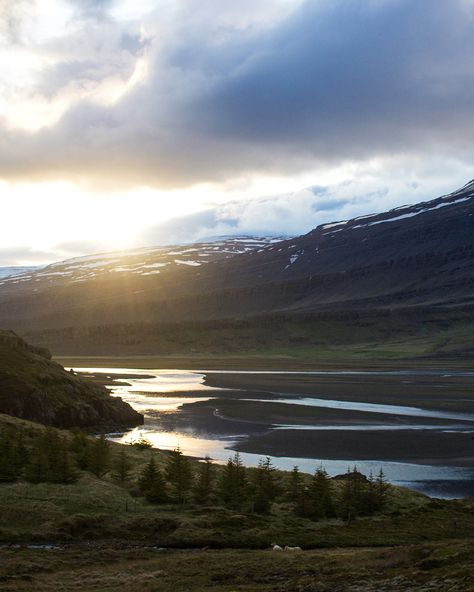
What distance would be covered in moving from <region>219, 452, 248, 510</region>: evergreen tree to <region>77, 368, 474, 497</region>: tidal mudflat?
37.1ft

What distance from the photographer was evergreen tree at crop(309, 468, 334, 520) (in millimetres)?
29203

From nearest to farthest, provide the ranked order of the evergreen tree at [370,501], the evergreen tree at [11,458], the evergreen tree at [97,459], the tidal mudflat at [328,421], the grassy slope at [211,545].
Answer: the grassy slope at [211,545] < the evergreen tree at [370,501] < the evergreen tree at [11,458] < the evergreen tree at [97,459] < the tidal mudflat at [328,421]

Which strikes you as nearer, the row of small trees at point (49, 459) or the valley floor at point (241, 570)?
the valley floor at point (241, 570)

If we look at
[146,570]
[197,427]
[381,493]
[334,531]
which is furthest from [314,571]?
[197,427]

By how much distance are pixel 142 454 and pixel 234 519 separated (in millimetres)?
14821

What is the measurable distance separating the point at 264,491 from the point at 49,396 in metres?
32.5

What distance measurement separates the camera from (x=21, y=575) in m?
20.1

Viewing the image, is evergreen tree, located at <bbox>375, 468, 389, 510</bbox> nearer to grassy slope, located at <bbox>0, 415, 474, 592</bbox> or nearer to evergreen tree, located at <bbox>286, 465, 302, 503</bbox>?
grassy slope, located at <bbox>0, 415, 474, 592</bbox>

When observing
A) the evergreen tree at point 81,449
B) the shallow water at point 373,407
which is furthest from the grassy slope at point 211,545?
the shallow water at point 373,407

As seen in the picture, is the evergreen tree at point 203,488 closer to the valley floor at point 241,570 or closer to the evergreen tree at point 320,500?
the evergreen tree at point 320,500

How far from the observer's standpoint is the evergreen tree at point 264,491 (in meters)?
29.6

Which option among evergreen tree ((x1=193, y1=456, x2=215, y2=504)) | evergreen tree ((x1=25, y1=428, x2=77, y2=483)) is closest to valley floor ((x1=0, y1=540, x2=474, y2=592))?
evergreen tree ((x1=193, y1=456, x2=215, y2=504))

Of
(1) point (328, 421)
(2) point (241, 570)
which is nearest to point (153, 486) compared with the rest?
(2) point (241, 570)

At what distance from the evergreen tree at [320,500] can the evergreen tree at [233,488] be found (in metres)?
2.94
